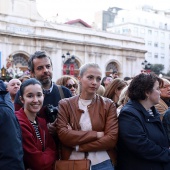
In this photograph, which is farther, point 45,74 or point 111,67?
point 111,67

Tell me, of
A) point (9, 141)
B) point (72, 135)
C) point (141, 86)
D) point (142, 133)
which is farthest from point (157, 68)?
point (9, 141)

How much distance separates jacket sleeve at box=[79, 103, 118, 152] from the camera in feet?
10.4

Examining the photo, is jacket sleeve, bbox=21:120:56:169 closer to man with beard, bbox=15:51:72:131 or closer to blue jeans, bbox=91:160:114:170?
blue jeans, bbox=91:160:114:170

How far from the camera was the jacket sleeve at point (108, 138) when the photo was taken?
318cm

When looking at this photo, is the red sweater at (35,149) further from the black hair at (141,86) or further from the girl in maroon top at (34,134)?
the black hair at (141,86)

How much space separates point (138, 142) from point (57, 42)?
2846cm

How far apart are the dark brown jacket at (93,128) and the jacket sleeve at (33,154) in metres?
0.22

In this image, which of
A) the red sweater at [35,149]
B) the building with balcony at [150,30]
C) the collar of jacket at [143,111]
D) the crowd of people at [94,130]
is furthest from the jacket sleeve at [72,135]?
the building with balcony at [150,30]

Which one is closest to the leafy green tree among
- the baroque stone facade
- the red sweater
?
the baroque stone facade

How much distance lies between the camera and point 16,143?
8.96 feet

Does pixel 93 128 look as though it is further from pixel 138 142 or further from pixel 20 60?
pixel 20 60

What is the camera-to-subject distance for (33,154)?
310cm

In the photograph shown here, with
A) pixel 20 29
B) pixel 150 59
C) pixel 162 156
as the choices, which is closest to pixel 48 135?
pixel 162 156

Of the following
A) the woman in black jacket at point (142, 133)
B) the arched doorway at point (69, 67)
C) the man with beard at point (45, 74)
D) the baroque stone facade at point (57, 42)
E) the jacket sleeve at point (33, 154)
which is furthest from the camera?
the arched doorway at point (69, 67)
